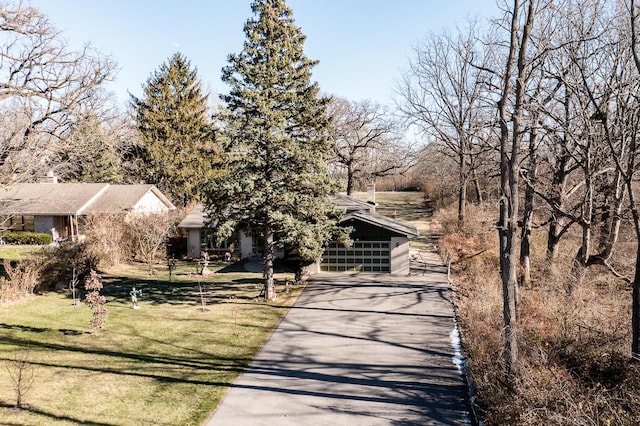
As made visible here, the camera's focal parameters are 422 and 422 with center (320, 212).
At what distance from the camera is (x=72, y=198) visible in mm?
32156

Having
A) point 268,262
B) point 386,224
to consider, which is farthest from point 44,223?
A: point 386,224

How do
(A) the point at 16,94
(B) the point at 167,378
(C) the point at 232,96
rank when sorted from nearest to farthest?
(B) the point at 167,378 → (A) the point at 16,94 → (C) the point at 232,96

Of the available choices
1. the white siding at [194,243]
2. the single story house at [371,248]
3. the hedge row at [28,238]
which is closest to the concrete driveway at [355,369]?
the single story house at [371,248]

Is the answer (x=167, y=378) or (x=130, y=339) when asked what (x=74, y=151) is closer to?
(x=130, y=339)

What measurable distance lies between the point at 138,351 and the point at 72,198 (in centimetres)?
2455

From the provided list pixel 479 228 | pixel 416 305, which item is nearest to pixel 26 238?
pixel 416 305

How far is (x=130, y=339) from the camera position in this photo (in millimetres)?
13336

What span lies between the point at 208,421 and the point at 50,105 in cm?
1071

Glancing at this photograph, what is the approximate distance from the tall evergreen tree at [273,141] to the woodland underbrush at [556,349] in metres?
7.01

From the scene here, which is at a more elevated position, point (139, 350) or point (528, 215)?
point (528, 215)

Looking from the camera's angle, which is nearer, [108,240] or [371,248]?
[371,248]

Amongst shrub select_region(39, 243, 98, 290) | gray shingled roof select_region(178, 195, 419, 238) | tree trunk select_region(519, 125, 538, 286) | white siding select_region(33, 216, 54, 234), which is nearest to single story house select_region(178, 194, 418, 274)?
gray shingled roof select_region(178, 195, 419, 238)

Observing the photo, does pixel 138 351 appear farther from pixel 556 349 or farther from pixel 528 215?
pixel 528 215

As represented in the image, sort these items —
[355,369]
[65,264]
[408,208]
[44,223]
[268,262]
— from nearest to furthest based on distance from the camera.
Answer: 1. [355,369]
2. [268,262]
3. [65,264]
4. [44,223]
5. [408,208]
